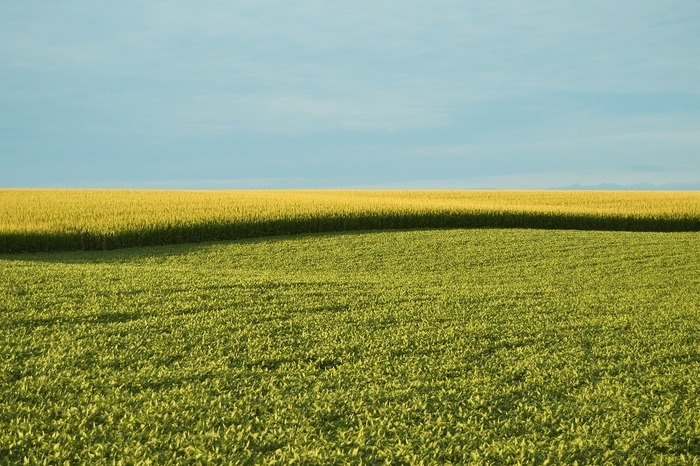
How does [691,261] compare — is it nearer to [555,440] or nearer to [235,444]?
[555,440]

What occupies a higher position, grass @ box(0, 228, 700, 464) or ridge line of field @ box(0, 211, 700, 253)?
ridge line of field @ box(0, 211, 700, 253)

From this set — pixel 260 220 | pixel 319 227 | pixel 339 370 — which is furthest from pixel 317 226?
pixel 339 370

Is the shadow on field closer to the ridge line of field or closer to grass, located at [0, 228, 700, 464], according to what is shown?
the ridge line of field

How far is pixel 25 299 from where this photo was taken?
652 centimetres

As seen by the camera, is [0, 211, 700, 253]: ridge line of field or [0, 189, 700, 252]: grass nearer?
[0, 211, 700, 253]: ridge line of field

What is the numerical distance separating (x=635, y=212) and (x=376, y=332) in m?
15.6

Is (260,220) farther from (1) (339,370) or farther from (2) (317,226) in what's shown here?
(1) (339,370)

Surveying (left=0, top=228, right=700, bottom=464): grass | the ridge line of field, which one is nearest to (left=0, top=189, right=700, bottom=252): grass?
the ridge line of field

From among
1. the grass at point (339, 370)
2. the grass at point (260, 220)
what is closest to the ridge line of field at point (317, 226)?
the grass at point (260, 220)

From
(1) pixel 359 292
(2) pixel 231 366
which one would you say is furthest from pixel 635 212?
(2) pixel 231 366

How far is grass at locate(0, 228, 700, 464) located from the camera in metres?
3.33

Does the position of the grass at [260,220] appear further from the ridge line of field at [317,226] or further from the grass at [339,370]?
the grass at [339,370]

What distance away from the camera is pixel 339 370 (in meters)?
4.41

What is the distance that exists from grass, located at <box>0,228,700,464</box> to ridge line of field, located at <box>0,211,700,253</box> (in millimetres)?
4437
